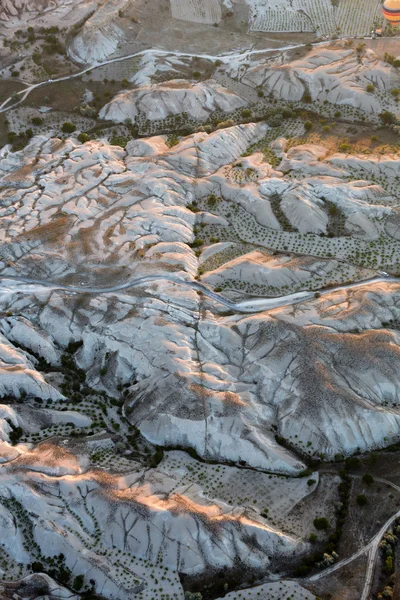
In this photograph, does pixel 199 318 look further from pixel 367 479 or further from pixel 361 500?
pixel 361 500

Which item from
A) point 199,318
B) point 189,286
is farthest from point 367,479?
point 189,286

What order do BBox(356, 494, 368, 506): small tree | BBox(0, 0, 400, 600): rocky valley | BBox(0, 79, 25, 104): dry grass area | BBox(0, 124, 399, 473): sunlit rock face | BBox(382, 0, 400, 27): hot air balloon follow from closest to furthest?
BBox(0, 0, 400, 600): rocky valley → BBox(356, 494, 368, 506): small tree → BBox(0, 124, 399, 473): sunlit rock face → BBox(0, 79, 25, 104): dry grass area → BBox(382, 0, 400, 27): hot air balloon

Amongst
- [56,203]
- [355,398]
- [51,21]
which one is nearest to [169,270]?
[56,203]

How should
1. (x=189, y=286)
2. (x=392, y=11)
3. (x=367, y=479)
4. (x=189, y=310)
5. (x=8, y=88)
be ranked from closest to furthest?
(x=367, y=479) < (x=189, y=310) < (x=189, y=286) < (x=8, y=88) < (x=392, y=11)

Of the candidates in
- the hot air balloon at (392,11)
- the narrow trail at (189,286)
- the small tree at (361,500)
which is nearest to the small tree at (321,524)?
the small tree at (361,500)

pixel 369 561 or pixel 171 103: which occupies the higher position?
pixel 171 103

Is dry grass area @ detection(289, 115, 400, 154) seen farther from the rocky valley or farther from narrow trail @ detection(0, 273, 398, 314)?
narrow trail @ detection(0, 273, 398, 314)

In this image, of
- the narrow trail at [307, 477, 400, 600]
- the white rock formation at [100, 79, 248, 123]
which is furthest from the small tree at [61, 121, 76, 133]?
the narrow trail at [307, 477, 400, 600]

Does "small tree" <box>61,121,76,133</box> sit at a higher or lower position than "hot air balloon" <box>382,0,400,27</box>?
lower

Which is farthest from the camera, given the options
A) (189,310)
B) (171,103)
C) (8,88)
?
(8,88)

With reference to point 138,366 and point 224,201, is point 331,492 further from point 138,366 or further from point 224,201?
point 224,201

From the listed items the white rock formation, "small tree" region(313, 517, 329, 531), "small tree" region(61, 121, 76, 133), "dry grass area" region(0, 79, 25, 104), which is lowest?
"small tree" region(313, 517, 329, 531)
